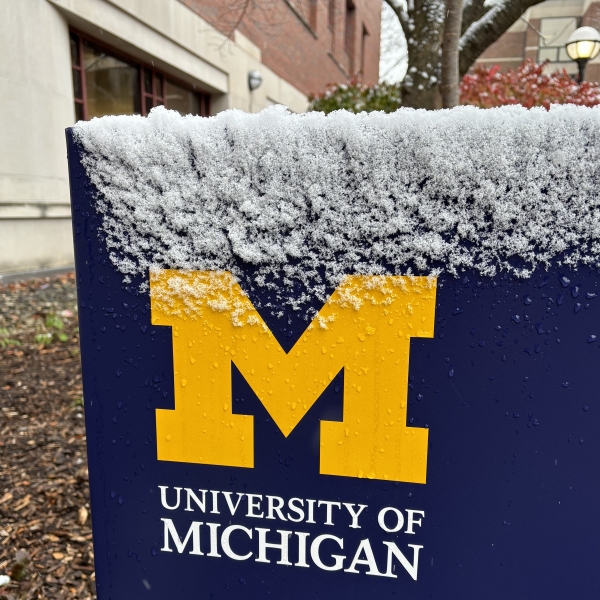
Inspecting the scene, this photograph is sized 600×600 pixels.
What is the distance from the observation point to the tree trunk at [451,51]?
87.0 inches

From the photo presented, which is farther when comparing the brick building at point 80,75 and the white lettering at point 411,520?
the brick building at point 80,75

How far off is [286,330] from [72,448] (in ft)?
7.02

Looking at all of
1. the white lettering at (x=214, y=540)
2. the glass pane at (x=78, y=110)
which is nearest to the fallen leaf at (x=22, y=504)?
the white lettering at (x=214, y=540)

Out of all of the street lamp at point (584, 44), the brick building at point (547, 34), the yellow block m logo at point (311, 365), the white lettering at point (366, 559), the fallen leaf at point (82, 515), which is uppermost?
the brick building at point (547, 34)

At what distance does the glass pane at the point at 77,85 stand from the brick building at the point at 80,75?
0.04 ft

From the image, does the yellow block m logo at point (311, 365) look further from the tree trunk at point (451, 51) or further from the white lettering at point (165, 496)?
the tree trunk at point (451, 51)

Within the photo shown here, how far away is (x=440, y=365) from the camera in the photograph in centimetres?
95

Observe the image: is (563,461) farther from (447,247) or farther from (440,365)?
(447,247)

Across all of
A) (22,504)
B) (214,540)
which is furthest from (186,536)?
(22,504)

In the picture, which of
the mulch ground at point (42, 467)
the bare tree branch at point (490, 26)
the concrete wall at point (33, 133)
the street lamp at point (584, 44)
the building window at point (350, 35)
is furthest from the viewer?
the building window at point (350, 35)

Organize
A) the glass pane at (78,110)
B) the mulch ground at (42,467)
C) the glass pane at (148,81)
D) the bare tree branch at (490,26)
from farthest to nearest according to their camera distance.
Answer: the glass pane at (148,81) → the glass pane at (78,110) → the bare tree branch at (490,26) → the mulch ground at (42,467)

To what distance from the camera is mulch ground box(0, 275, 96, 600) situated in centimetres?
187

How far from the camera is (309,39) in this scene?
42.2 feet

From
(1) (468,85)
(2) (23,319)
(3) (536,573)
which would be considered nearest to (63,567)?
(3) (536,573)
